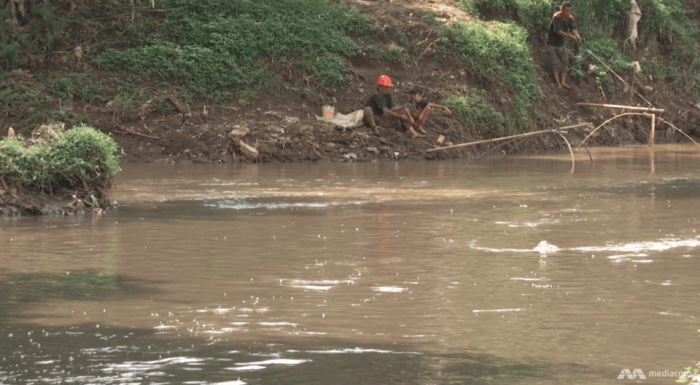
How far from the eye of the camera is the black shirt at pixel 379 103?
2339 cm

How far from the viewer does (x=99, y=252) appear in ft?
33.2

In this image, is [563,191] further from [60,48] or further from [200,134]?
[60,48]

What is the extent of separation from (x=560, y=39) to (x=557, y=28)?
0.47 meters

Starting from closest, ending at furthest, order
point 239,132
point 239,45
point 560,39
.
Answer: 1. point 239,132
2. point 239,45
3. point 560,39

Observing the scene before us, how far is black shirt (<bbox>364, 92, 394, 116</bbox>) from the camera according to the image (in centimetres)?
2339

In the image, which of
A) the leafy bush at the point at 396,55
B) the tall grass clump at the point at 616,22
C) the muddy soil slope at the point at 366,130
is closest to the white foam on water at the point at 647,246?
the muddy soil slope at the point at 366,130

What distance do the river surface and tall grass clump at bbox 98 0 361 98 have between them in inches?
374

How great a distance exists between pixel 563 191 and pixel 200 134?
9.06 meters

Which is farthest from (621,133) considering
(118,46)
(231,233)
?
(231,233)

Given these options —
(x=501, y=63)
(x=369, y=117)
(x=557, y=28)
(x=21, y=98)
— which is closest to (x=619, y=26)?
(x=557, y=28)

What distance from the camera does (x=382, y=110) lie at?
924 inches

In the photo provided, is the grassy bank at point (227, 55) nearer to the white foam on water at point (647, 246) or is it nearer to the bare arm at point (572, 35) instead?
the bare arm at point (572, 35)

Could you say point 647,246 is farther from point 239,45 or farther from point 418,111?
point 239,45

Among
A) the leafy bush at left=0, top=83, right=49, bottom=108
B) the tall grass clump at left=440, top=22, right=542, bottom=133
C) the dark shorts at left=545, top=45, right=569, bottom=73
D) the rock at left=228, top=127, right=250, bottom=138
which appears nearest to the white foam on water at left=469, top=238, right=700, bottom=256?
the rock at left=228, top=127, right=250, bottom=138
